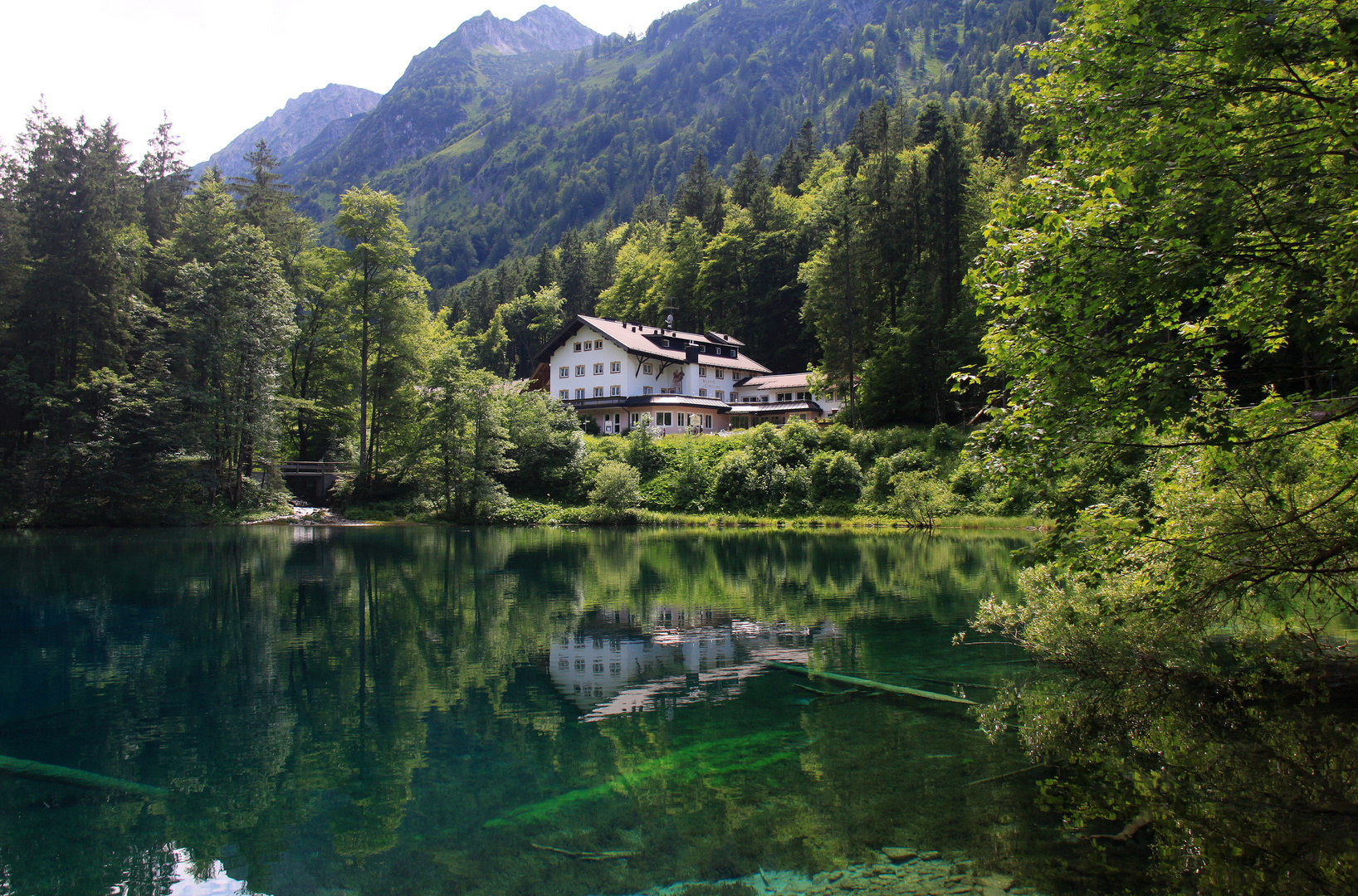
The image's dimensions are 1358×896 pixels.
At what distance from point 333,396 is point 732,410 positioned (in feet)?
99.3

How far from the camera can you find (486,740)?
9148mm

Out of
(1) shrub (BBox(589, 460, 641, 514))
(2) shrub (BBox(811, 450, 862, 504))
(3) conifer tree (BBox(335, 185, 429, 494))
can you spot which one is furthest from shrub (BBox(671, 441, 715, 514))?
(3) conifer tree (BBox(335, 185, 429, 494))

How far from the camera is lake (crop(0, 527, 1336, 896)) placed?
6172mm

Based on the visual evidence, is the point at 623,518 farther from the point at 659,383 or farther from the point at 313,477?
the point at 659,383

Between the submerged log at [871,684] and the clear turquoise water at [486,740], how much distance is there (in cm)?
32

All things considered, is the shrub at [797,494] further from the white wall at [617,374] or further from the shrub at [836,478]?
the white wall at [617,374]

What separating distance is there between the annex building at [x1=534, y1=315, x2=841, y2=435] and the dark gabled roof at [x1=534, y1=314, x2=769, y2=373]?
94mm

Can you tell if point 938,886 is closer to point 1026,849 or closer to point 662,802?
point 1026,849

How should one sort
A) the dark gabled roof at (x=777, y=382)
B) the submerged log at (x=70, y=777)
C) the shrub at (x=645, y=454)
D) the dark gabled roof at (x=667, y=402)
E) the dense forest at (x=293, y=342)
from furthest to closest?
the dark gabled roof at (x=777, y=382), the dark gabled roof at (x=667, y=402), the shrub at (x=645, y=454), the dense forest at (x=293, y=342), the submerged log at (x=70, y=777)

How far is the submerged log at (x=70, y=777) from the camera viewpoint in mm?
7625

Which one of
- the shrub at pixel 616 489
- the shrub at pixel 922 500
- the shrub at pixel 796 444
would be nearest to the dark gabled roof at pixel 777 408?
the shrub at pixel 796 444

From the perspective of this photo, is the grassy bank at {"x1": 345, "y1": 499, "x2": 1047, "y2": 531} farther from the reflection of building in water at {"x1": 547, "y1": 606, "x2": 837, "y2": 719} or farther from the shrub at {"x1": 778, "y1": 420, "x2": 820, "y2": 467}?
the reflection of building in water at {"x1": 547, "y1": 606, "x2": 837, "y2": 719}

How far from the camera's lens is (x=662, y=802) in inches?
290

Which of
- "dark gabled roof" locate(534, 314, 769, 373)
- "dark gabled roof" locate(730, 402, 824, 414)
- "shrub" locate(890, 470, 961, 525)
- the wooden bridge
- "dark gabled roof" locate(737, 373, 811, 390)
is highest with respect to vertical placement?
"dark gabled roof" locate(534, 314, 769, 373)
